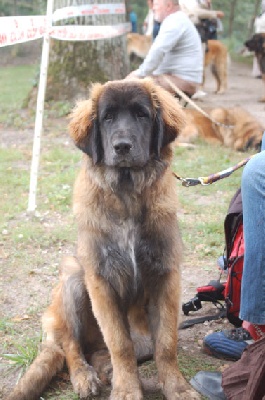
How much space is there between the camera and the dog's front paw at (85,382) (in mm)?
3354

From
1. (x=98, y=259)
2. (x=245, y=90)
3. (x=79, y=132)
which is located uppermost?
(x=79, y=132)

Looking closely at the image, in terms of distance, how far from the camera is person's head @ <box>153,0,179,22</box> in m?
9.29

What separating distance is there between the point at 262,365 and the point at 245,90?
1379cm

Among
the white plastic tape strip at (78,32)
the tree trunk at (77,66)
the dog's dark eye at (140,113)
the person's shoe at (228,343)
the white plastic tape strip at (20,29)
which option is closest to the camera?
the dog's dark eye at (140,113)

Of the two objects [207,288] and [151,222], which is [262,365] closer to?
[151,222]

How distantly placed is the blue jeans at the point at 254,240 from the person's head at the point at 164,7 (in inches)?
262

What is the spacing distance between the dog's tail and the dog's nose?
119 centimetres

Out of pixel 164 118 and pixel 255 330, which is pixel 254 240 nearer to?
pixel 255 330

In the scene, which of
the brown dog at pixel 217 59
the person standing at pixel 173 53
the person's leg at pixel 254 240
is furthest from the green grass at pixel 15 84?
the person's leg at pixel 254 240

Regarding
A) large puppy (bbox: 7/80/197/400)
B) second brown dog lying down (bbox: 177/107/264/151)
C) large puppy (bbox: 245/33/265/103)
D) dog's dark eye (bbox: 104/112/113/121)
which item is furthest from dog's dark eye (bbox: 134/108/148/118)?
large puppy (bbox: 245/33/265/103)

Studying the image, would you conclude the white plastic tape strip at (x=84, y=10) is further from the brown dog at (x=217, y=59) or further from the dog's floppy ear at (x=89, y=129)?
the brown dog at (x=217, y=59)

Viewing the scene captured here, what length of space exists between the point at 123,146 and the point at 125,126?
14 centimetres

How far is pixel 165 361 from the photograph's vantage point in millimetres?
3361

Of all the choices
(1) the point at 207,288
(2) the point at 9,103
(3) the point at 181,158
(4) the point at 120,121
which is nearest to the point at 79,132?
(4) the point at 120,121
